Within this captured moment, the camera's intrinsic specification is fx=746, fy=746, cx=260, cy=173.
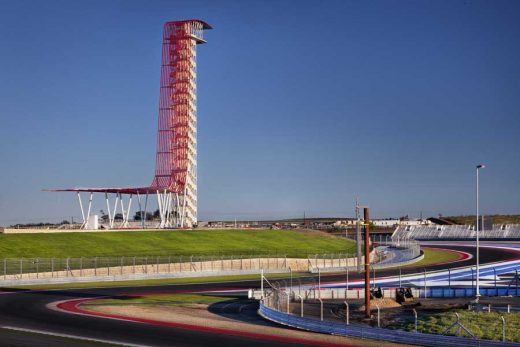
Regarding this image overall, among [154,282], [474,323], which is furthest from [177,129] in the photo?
[474,323]

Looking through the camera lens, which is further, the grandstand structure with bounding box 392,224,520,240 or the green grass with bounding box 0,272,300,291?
the grandstand structure with bounding box 392,224,520,240

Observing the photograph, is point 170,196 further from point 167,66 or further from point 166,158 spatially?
point 167,66

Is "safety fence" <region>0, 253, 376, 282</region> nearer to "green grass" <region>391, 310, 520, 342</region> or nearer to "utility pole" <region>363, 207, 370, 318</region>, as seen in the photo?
"green grass" <region>391, 310, 520, 342</region>

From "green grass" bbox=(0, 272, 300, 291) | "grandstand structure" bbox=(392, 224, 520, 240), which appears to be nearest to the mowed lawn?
"green grass" bbox=(0, 272, 300, 291)

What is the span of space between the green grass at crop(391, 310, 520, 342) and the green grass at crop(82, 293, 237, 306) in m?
16.1

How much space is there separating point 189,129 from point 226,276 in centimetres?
5416

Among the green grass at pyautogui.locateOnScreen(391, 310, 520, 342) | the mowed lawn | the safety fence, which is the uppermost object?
the mowed lawn

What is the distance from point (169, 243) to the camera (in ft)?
329

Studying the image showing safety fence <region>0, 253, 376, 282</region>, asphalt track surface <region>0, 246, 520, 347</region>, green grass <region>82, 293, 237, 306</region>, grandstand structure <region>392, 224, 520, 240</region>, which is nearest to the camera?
asphalt track surface <region>0, 246, 520, 347</region>

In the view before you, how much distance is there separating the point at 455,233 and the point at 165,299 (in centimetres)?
11421

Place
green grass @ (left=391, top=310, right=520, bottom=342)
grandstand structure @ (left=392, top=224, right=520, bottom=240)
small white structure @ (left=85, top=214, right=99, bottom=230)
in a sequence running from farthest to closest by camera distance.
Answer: grandstand structure @ (left=392, top=224, right=520, bottom=240)
small white structure @ (left=85, top=214, right=99, bottom=230)
green grass @ (left=391, top=310, right=520, bottom=342)

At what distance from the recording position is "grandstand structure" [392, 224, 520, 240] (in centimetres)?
14725

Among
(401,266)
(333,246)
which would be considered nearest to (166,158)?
(333,246)

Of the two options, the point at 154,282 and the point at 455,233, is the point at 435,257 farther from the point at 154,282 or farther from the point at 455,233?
the point at 455,233
